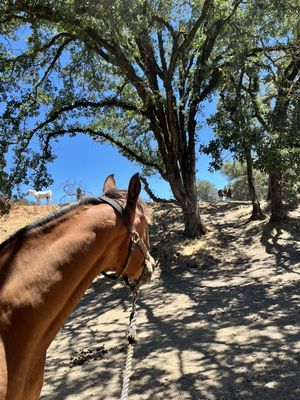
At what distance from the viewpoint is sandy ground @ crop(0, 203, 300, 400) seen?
4.74 metres

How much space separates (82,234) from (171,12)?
10.6 m

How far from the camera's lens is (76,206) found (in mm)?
2096

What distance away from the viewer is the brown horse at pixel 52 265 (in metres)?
1.74

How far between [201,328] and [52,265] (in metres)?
5.36

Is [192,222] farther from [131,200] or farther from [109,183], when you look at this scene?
[131,200]

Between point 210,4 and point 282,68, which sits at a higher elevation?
point 210,4

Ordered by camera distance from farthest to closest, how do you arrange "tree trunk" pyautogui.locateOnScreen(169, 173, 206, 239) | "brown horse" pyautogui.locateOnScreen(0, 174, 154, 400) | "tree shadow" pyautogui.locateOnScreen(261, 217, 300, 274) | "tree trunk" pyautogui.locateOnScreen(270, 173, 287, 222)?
"tree trunk" pyautogui.locateOnScreen(270, 173, 287, 222) → "tree trunk" pyautogui.locateOnScreen(169, 173, 206, 239) → "tree shadow" pyautogui.locateOnScreen(261, 217, 300, 274) → "brown horse" pyautogui.locateOnScreen(0, 174, 154, 400)

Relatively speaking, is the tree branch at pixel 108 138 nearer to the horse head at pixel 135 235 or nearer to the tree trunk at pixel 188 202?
the tree trunk at pixel 188 202

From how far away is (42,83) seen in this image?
13.4 meters

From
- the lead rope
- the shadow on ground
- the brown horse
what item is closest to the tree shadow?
the shadow on ground

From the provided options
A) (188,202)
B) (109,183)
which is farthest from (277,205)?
(109,183)

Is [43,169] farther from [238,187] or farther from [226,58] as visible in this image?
[238,187]

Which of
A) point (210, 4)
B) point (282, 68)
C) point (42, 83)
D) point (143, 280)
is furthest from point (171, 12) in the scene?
point (143, 280)

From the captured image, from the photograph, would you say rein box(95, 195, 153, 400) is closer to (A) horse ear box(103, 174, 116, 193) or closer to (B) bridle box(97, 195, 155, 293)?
(B) bridle box(97, 195, 155, 293)
